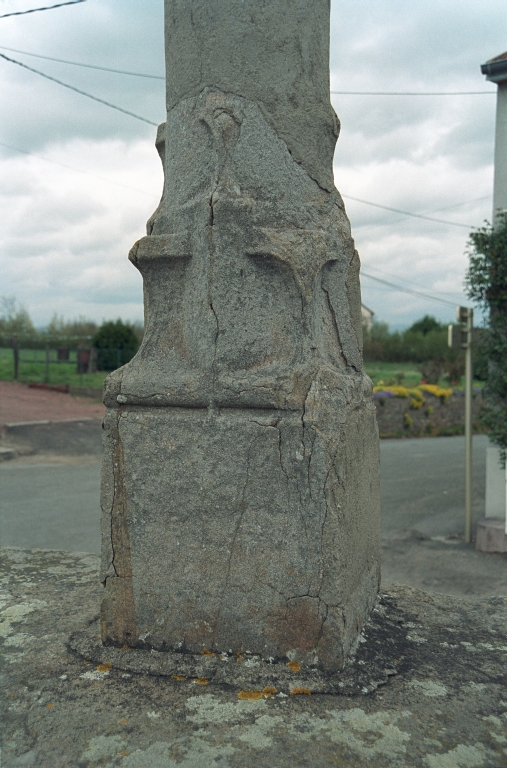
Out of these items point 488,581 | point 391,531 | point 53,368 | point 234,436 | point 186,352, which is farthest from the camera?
point 53,368

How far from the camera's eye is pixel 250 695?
7.72 feet

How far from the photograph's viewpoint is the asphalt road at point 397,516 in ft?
21.8

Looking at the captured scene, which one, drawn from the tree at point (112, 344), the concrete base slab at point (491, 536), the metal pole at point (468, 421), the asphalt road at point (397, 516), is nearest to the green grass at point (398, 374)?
the asphalt road at point (397, 516)

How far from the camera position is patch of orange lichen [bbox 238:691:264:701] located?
2.33 m

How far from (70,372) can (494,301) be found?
778 inches

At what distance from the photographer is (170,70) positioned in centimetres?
286

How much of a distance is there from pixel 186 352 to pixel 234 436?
419 millimetres

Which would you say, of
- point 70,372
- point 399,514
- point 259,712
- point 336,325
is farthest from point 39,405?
point 259,712

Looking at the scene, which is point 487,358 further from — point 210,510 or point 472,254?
point 210,510

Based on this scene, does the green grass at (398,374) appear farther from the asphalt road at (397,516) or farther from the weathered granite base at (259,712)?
the weathered granite base at (259,712)

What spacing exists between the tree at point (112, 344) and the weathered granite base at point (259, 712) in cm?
2304

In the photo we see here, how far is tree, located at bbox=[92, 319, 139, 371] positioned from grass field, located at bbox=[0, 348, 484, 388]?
1.63 feet

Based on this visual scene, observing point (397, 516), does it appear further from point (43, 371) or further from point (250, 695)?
point (43, 371)

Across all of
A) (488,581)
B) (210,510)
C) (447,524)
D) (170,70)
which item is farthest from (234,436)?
(447,524)
